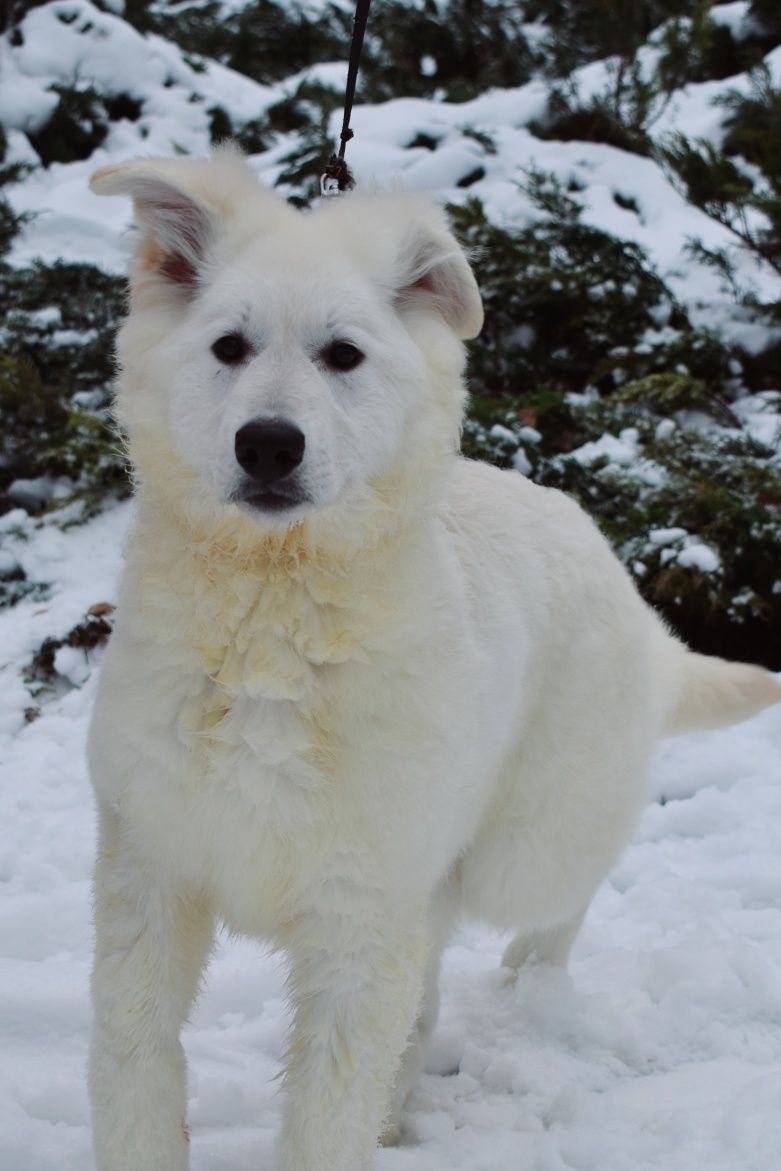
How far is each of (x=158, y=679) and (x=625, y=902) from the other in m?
2.57

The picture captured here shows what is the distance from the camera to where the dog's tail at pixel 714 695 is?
12.7ft

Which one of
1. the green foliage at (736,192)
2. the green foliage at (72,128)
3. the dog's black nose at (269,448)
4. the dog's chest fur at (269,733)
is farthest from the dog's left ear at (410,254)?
the green foliage at (72,128)

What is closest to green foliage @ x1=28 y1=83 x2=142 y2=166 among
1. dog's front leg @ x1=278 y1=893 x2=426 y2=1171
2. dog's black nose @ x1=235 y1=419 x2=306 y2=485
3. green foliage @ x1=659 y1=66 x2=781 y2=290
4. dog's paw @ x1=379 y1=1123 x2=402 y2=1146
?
green foliage @ x1=659 y1=66 x2=781 y2=290

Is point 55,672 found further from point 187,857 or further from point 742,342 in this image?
point 742,342

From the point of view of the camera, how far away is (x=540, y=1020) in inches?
142

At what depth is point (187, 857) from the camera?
8.07 feet

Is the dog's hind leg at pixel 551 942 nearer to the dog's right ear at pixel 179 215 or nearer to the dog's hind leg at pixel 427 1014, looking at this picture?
the dog's hind leg at pixel 427 1014

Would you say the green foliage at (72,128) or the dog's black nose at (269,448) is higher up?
the dog's black nose at (269,448)

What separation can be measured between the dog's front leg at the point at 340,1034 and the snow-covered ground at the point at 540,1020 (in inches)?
19.6

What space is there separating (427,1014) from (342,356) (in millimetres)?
1979

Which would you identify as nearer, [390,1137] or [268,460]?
[268,460]

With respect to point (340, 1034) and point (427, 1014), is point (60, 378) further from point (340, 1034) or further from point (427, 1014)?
point (340, 1034)

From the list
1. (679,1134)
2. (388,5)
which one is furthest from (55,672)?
(388,5)

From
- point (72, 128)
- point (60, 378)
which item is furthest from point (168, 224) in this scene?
point (72, 128)
